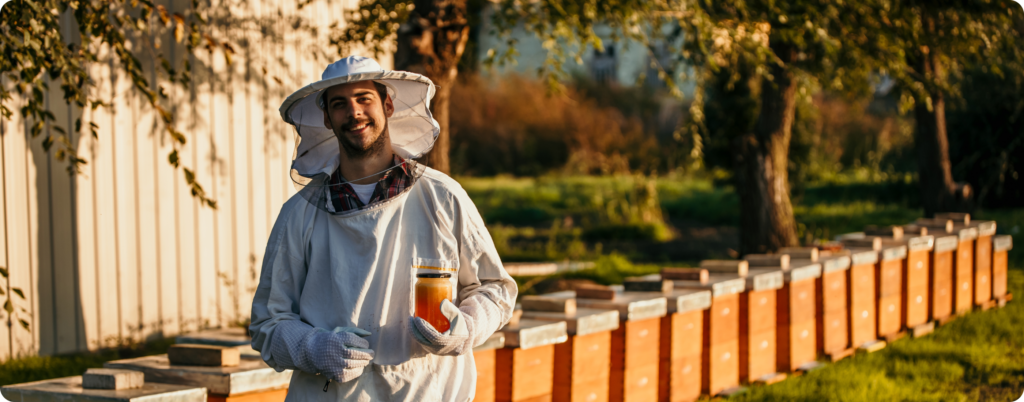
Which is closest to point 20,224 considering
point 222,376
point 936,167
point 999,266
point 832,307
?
point 222,376

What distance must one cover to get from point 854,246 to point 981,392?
4.38 feet

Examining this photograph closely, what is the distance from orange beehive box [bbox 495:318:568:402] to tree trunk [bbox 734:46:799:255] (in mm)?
5381

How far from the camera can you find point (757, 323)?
5.13 m

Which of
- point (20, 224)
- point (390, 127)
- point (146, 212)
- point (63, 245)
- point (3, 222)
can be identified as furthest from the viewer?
point (146, 212)

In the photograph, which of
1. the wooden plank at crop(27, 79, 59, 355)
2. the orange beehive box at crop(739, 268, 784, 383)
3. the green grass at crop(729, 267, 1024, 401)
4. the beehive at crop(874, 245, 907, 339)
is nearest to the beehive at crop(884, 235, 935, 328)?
the beehive at crop(874, 245, 907, 339)

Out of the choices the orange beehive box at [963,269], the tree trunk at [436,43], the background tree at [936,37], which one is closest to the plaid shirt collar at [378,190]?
the tree trunk at [436,43]

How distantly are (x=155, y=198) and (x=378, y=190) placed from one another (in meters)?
4.41

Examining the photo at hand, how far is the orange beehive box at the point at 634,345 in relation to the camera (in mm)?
4148

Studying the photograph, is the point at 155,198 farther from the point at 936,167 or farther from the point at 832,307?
the point at 936,167

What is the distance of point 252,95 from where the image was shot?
679 centimetres

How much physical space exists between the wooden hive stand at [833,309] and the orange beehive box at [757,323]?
48 cm

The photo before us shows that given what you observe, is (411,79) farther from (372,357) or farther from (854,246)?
(854,246)

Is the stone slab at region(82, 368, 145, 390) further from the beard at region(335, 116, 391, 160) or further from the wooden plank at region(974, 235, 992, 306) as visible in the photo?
the wooden plank at region(974, 235, 992, 306)

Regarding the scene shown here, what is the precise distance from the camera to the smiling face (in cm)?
228
